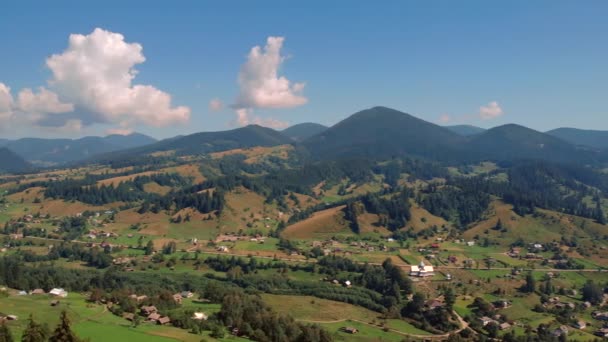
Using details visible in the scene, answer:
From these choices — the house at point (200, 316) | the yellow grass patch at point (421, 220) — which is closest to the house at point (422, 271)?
the yellow grass patch at point (421, 220)

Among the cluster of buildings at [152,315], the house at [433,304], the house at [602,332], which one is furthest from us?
the house at [433,304]

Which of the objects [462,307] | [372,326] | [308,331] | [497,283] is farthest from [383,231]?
[308,331]

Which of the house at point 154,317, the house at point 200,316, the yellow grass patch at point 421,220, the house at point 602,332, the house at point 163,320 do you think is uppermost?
the yellow grass patch at point 421,220

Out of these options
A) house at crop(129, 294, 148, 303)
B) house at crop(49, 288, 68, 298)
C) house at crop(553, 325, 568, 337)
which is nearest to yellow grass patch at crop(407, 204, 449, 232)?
house at crop(553, 325, 568, 337)

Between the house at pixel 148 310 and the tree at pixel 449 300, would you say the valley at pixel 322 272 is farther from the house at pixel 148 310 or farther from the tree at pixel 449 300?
the house at pixel 148 310

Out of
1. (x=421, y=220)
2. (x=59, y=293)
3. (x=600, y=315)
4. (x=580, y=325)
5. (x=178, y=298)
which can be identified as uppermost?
(x=421, y=220)

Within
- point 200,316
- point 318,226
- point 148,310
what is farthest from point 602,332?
point 318,226

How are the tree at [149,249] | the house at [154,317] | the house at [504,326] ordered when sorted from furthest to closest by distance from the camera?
the tree at [149,249], the house at [504,326], the house at [154,317]

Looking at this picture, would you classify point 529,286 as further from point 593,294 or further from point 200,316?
point 200,316

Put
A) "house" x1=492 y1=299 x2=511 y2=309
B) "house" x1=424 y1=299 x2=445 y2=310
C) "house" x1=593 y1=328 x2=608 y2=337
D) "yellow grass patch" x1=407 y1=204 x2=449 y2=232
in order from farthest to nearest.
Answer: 1. "yellow grass patch" x1=407 y1=204 x2=449 y2=232
2. "house" x1=492 y1=299 x2=511 y2=309
3. "house" x1=424 y1=299 x2=445 y2=310
4. "house" x1=593 y1=328 x2=608 y2=337

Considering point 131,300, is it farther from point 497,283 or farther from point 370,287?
point 497,283

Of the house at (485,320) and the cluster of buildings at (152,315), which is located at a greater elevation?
the cluster of buildings at (152,315)

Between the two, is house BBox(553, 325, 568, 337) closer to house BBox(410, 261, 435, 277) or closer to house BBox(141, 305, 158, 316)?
house BBox(410, 261, 435, 277)
